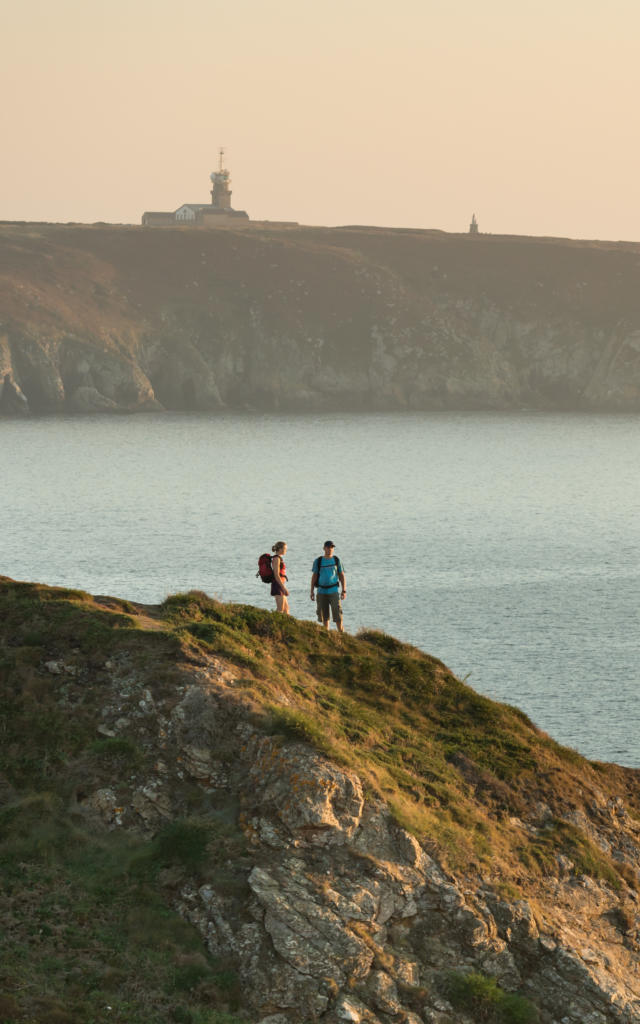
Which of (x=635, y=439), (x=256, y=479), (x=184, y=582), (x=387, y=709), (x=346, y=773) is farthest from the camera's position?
(x=635, y=439)

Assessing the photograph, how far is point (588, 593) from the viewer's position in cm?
7200

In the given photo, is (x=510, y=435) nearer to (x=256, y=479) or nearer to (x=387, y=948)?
(x=256, y=479)

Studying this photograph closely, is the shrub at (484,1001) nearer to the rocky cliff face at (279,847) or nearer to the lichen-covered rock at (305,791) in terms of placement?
the rocky cliff face at (279,847)

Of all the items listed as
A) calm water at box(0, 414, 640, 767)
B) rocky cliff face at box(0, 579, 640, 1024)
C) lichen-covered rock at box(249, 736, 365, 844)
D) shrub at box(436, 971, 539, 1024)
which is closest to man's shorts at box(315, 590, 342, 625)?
rocky cliff face at box(0, 579, 640, 1024)

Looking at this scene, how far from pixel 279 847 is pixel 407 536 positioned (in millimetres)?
73368

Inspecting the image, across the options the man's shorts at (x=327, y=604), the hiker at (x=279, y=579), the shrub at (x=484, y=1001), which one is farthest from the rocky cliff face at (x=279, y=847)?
the man's shorts at (x=327, y=604)

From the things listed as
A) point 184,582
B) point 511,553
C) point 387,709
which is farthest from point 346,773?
point 511,553

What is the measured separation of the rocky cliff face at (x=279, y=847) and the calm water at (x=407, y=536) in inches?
766

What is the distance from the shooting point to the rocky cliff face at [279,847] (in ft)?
59.2

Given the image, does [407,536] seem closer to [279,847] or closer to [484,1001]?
[279,847]

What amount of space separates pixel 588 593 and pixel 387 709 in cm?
4789

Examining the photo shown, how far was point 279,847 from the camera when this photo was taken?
19.4 m

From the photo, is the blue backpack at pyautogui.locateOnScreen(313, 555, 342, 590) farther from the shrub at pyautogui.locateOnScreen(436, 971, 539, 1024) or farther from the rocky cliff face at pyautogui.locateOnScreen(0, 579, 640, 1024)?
the shrub at pyautogui.locateOnScreen(436, 971, 539, 1024)

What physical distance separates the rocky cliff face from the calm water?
19447 millimetres
